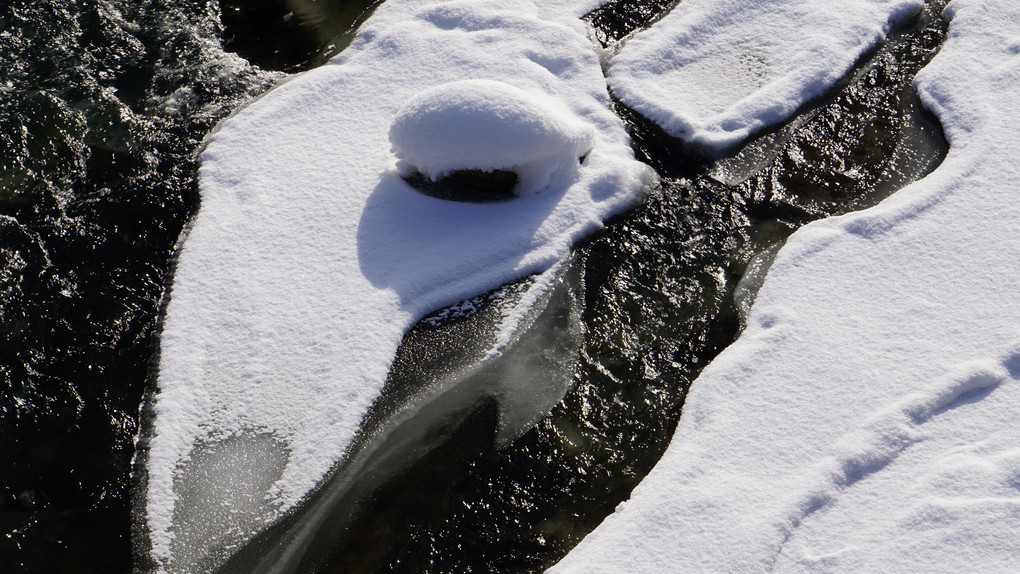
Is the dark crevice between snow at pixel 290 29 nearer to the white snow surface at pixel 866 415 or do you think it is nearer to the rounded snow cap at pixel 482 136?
the rounded snow cap at pixel 482 136

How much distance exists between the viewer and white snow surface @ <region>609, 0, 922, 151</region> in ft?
17.6

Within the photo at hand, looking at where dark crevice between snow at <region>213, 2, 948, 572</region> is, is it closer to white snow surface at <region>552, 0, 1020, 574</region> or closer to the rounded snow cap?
white snow surface at <region>552, 0, 1020, 574</region>

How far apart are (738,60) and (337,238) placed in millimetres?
3201

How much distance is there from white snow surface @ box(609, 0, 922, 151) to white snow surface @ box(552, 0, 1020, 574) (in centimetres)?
106

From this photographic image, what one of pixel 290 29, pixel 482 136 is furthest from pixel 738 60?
pixel 290 29

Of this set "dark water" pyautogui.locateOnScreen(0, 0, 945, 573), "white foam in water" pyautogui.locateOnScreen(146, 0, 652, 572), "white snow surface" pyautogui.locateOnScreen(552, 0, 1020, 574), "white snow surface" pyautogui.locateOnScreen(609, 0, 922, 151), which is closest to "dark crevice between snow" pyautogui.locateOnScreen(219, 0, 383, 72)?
"dark water" pyautogui.locateOnScreen(0, 0, 945, 573)

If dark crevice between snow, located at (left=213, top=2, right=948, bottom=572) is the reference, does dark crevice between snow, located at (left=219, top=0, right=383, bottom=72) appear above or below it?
above

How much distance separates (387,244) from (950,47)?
4264 mm

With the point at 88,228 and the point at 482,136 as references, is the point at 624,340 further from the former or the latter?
the point at 88,228

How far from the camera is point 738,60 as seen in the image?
230 inches

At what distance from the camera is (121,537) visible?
3490 mm

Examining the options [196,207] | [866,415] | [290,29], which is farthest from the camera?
[290,29]

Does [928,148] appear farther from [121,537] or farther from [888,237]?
[121,537]

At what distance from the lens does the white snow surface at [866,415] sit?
3.21 meters
